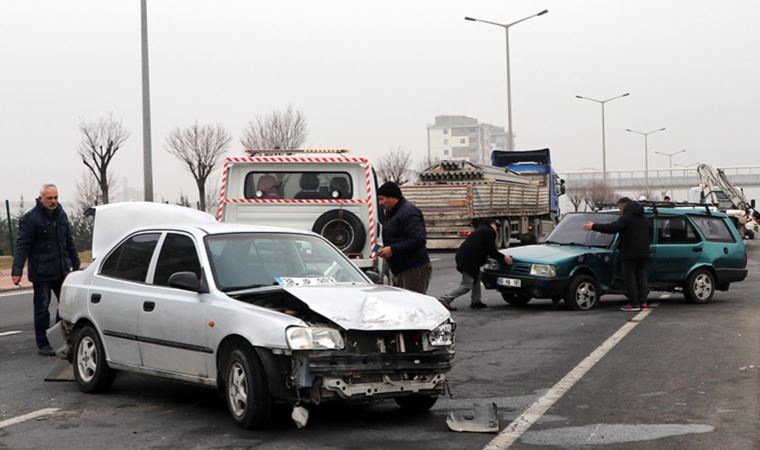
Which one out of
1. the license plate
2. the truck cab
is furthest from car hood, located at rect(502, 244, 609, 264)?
the truck cab

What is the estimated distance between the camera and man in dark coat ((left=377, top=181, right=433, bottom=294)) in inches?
429

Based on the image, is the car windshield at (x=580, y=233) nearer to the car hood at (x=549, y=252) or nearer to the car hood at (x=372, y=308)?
the car hood at (x=549, y=252)

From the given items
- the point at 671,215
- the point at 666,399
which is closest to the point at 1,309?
the point at 671,215

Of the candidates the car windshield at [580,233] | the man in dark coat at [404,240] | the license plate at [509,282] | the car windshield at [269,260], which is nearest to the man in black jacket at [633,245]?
the car windshield at [580,233]

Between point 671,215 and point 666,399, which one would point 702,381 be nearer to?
point 666,399

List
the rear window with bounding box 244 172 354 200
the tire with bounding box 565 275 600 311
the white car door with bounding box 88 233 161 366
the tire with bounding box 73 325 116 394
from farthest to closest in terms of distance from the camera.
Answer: the tire with bounding box 565 275 600 311, the rear window with bounding box 244 172 354 200, the tire with bounding box 73 325 116 394, the white car door with bounding box 88 233 161 366

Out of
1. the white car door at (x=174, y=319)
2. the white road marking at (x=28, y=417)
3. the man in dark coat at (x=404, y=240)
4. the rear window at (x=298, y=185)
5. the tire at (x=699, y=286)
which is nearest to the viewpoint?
the white car door at (x=174, y=319)

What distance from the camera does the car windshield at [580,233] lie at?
16.0 meters

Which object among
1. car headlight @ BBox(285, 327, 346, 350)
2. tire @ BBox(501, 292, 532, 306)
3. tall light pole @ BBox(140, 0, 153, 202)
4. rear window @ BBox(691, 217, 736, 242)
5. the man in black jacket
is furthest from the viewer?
tall light pole @ BBox(140, 0, 153, 202)

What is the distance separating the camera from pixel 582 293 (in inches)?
608

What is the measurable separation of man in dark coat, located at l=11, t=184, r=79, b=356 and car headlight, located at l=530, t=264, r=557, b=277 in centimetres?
703

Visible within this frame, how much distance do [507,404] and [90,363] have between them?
11.6 ft

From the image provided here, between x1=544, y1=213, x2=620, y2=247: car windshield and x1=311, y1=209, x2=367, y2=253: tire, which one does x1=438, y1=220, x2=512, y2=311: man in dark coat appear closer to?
x1=544, y1=213, x2=620, y2=247: car windshield

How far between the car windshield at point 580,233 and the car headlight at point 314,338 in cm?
994
